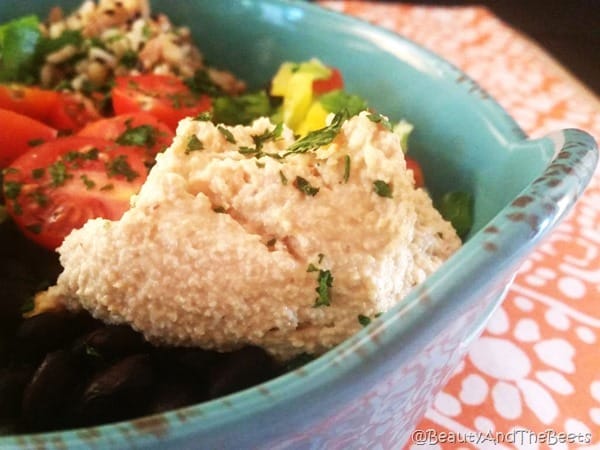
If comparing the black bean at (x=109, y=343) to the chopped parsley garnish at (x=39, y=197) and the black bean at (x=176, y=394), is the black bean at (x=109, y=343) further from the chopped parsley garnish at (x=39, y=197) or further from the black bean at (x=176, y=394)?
the chopped parsley garnish at (x=39, y=197)

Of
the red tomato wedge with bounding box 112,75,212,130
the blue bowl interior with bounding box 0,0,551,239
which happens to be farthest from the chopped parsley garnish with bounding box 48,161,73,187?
the blue bowl interior with bounding box 0,0,551,239

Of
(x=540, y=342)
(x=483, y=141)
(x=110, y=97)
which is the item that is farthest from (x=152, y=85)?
(x=540, y=342)

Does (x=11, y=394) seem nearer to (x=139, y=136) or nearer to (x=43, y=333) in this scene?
(x=43, y=333)

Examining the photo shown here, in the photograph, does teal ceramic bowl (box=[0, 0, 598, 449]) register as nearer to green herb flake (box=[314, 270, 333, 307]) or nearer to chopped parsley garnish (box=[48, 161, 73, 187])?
green herb flake (box=[314, 270, 333, 307])

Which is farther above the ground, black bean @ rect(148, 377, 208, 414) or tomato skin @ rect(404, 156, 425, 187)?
tomato skin @ rect(404, 156, 425, 187)

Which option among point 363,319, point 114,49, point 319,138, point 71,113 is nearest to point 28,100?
point 71,113

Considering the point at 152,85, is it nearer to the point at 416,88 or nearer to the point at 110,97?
the point at 110,97
